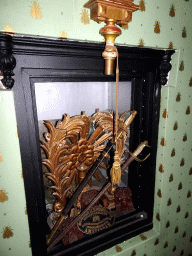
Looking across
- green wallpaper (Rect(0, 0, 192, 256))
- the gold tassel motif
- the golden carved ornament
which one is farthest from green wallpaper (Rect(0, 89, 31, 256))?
the gold tassel motif

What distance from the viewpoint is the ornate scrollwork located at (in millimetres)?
688

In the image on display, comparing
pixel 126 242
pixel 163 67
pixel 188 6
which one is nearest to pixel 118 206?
pixel 126 242

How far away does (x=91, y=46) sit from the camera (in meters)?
0.89

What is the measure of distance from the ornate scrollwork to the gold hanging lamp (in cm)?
39

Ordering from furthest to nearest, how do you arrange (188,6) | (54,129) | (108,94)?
1. (108,94)
2. (188,6)
3. (54,129)

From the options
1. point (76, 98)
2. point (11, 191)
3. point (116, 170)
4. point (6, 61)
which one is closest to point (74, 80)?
point (76, 98)

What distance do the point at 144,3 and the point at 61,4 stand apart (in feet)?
1.60

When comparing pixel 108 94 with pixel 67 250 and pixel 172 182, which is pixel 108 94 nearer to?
pixel 172 182

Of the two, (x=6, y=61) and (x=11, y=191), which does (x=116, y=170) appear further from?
(x=6, y=61)

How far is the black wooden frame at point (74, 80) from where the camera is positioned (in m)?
0.80

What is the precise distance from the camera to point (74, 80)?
3.24 ft

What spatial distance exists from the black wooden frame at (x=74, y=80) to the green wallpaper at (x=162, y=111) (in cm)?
5

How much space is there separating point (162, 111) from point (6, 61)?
3.45 ft

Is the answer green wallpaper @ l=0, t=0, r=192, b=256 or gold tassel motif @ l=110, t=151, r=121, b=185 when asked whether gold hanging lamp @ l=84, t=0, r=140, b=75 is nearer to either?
green wallpaper @ l=0, t=0, r=192, b=256
